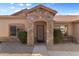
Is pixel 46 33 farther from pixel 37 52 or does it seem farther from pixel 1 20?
pixel 1 20

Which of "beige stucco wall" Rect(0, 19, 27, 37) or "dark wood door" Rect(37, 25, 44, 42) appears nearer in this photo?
"beige stucco wall" Rect(0, 19, 27, 37)

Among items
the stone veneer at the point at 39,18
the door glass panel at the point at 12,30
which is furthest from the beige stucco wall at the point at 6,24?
the stone veneer at the point at 39,18

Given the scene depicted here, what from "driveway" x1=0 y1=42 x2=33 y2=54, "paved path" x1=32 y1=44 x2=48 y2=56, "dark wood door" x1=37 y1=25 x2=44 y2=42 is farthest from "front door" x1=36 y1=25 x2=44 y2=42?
"driveway" x1=0 y1=42 x2=33 y2=54

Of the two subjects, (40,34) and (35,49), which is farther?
(40,34)

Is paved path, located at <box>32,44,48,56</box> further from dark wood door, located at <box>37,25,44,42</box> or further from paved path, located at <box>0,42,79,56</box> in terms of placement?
dark wood door, located at <box>37,25,44,42</box>

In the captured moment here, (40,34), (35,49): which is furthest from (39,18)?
(35,49)

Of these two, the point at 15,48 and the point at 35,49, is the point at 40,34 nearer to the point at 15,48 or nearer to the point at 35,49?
the point at 35,49

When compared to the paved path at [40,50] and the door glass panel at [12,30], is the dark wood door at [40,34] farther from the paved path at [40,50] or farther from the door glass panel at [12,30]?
the door glass panel at [12,30]

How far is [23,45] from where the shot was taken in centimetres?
382

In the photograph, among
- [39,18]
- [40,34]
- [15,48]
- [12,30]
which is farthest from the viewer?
[39,18]

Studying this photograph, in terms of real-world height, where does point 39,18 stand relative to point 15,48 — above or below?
above

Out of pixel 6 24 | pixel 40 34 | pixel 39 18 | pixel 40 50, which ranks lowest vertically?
pixel 40 50

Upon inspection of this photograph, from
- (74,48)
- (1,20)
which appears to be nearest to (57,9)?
(74,48)

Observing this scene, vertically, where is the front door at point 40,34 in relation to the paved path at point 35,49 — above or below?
above
